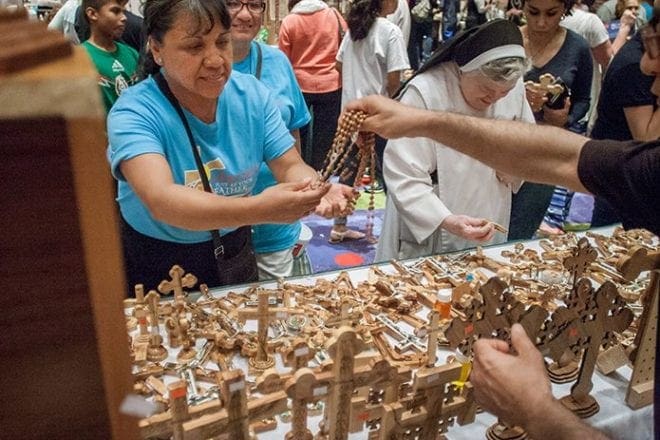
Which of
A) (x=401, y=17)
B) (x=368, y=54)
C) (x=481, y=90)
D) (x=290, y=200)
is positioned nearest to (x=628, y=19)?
(x=401, y=17)

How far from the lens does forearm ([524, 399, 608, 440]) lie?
2.92 ft

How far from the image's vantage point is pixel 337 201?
60.3 inches

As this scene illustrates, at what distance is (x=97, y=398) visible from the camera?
1.32 feet

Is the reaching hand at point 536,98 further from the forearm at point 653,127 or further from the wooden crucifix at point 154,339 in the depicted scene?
the wooden crucifix at point 154,339

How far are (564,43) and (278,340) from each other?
1.92 metres

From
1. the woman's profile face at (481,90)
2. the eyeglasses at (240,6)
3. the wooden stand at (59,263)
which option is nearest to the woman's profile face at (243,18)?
the eyeglasses at (240,6)

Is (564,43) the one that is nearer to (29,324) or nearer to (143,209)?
(143,209)

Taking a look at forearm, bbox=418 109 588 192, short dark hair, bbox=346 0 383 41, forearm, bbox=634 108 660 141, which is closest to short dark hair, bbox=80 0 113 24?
short dark hair, bbox=346 0 383 41

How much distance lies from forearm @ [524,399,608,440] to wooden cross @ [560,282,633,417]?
1.03ft

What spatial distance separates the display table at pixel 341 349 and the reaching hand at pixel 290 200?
0.63ft

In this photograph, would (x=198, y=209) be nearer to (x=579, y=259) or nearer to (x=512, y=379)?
(x=512, y=379)

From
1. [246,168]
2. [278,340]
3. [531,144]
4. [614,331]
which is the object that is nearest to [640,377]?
[614,331]

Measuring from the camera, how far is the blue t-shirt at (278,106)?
1798mm

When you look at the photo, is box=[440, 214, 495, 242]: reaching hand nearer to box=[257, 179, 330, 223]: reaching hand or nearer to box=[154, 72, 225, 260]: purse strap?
box=[257, 179, 330, 223]: reaching hand
